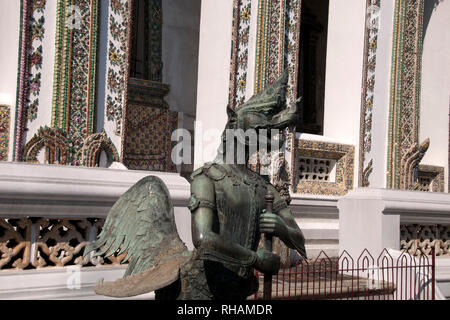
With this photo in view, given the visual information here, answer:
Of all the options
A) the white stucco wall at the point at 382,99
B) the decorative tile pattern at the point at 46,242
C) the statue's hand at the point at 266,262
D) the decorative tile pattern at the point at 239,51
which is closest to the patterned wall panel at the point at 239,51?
the decorative tile pattern at the point at 239,51

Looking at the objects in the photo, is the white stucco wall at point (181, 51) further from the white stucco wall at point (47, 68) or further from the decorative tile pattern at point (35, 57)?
the decorative tile pattern at point (35, 57)

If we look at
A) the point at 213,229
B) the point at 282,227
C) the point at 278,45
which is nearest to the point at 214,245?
the point at 213,229

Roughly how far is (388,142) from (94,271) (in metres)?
7.45

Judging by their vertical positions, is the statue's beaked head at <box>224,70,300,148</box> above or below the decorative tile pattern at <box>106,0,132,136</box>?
below

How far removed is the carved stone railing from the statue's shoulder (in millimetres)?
4765

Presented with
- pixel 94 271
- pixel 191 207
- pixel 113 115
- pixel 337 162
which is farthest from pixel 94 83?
pixel 337 162

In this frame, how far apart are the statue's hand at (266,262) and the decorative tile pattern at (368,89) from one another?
24.5 ft

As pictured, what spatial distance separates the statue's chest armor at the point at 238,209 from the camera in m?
2.79

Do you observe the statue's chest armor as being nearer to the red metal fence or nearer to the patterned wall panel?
the red metal fence

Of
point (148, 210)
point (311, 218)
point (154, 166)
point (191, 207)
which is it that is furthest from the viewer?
point (154, 166)

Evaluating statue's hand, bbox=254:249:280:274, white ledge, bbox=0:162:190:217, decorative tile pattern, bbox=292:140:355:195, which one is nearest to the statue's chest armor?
statue's hand, bbox=254:249:280:274

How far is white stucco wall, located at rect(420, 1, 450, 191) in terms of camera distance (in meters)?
11.4
